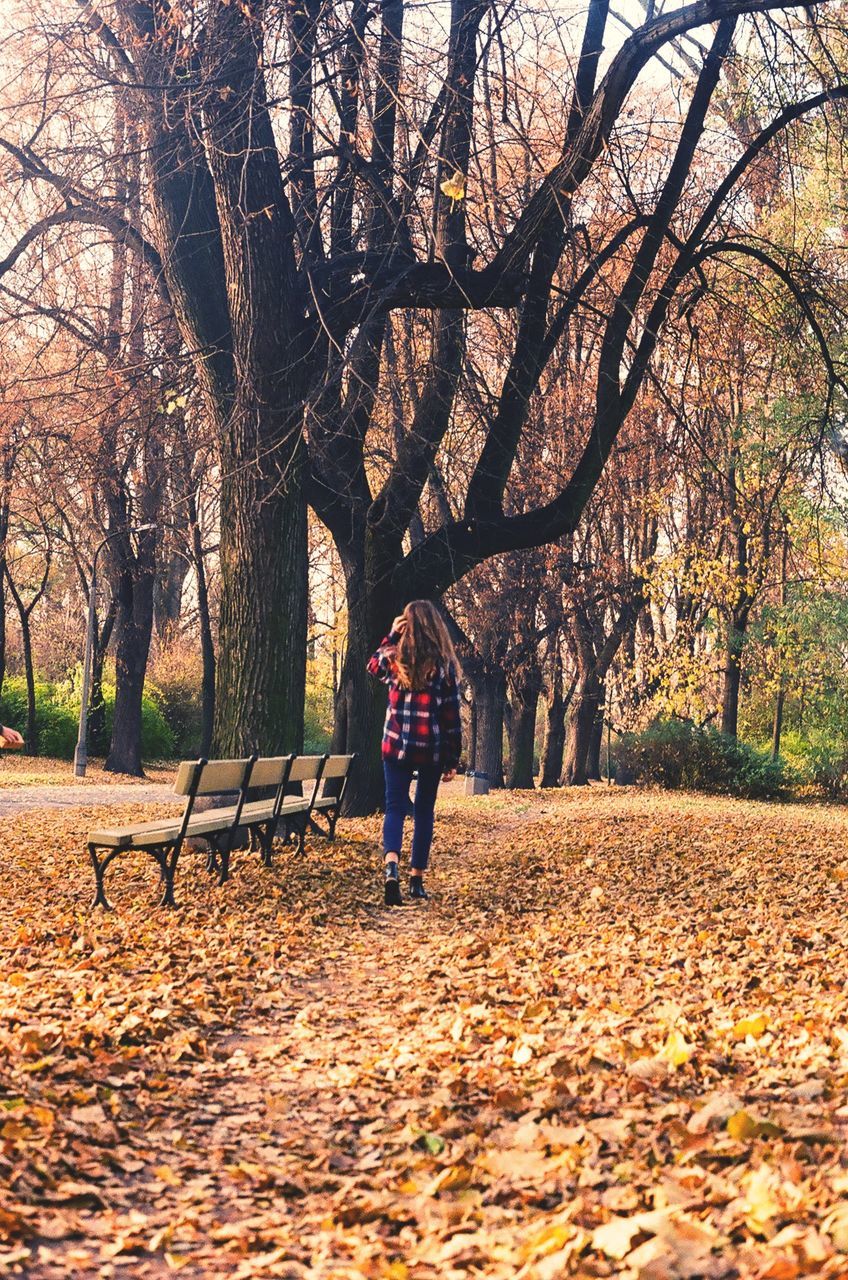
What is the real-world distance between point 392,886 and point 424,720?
120 cm

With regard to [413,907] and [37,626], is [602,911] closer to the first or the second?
[413,907]

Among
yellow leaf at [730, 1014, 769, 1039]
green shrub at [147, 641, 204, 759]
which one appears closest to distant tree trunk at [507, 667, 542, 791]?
green shrub at [147, 641, 204, 759]

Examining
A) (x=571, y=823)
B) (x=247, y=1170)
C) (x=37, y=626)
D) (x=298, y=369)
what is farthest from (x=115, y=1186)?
(x=37, y=626)

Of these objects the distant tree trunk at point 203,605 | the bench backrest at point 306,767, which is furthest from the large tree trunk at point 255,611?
the distant tree trunk at point 203,605

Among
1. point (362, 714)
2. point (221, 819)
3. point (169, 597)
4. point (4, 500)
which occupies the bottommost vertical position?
point (221, 819)

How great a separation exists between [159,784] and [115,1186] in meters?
24.8

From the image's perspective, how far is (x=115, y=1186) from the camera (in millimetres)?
3920

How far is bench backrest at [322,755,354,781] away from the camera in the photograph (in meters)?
12.0

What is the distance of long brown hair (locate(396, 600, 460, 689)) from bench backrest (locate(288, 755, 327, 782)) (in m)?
1.90

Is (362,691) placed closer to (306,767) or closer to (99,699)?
(306,767)

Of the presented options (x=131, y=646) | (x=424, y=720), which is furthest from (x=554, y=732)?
(x=424, y=720)

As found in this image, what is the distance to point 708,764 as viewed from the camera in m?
23.9

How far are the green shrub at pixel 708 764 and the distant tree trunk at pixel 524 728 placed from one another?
213 inches

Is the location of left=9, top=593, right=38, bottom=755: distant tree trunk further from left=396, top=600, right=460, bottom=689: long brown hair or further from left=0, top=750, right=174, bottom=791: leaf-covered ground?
left=396, top=600, right=460, bottom=689: long brown hair
